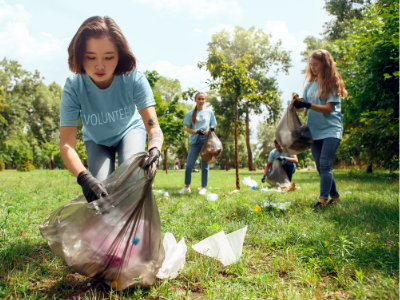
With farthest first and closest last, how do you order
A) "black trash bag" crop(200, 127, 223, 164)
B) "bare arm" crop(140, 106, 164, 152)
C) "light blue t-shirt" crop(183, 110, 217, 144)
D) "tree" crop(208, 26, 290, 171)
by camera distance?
"tree" crop(208, 26, 290, 171)
"light blue t-shirt" crop(183, 110, 217, 144)
"black trash bag" crop(200, 127, 223, 164)
"bare arm" crop(140, 106, 164, 152)

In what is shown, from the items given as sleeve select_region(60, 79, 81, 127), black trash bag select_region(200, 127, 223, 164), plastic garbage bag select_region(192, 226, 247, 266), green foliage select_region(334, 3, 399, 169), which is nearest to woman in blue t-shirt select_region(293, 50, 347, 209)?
plastic garbage bag select_region(192, 226, 247, 266)

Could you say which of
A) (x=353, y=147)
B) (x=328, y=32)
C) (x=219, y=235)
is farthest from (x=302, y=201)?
(x=328, y=32)

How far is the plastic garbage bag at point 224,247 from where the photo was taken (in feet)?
6.17

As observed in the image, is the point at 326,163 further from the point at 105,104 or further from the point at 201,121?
the point at 105,104

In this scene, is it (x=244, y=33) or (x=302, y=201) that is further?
(x=244, y=33)

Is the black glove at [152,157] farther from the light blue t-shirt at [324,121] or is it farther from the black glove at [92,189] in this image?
the light blue t-shirt at [324,121]

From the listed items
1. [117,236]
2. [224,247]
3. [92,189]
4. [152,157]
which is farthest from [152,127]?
[224,247]

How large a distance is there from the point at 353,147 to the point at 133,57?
9724mm

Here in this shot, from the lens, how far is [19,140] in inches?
1220

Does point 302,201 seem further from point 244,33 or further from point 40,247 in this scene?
point 244,33

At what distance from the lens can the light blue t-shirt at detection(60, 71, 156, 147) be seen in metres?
2.00

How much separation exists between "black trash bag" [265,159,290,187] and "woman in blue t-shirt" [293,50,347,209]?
2.33m

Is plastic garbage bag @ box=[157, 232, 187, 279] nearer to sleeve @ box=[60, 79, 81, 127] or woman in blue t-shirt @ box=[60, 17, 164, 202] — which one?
woman in blue t-shirt @ box=[60, 17, 164, 202]

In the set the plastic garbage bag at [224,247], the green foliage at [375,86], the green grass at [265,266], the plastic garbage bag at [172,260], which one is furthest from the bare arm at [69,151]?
the green foliage at [375,86]
